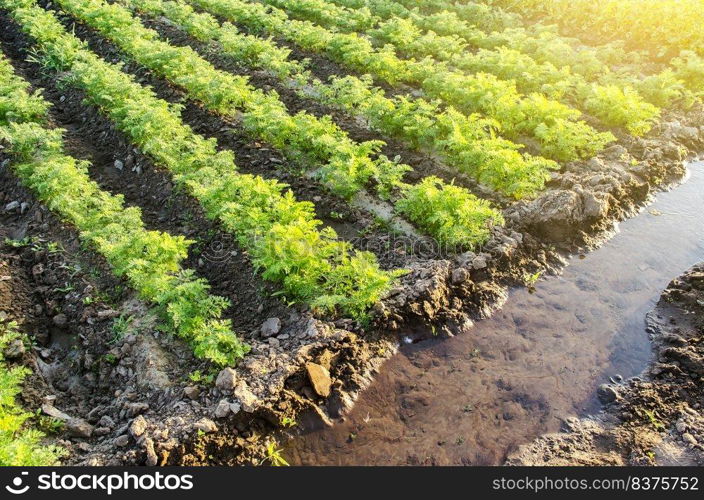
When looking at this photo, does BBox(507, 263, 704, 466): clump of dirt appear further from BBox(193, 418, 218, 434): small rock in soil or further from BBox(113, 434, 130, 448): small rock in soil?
BBox(113, 434, 130, 448): small rock in soil

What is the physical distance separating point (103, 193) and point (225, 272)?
295 centimetres

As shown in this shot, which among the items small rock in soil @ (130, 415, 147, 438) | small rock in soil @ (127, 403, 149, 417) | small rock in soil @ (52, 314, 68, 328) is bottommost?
small rock in soil @ (52, 314, 68, 328)

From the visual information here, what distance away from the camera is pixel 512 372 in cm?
813

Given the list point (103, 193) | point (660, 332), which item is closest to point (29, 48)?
point (103, 193)

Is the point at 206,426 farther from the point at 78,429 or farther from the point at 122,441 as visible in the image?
the point at 78,429

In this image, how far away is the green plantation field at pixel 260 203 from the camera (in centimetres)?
735

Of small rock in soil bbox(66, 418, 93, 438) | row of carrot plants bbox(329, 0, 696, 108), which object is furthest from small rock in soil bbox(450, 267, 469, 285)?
row of carrot plants bbox(329, 0, 696, 108)

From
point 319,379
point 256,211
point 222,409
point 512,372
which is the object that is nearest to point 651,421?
point 512,372

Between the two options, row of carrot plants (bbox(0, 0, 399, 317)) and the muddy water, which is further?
row of carrot plants (bbox(0, 0, 399, 317))

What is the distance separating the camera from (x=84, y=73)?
43.5 ft

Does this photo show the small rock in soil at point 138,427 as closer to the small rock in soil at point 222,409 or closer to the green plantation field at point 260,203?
the green plantation field at point 260,203

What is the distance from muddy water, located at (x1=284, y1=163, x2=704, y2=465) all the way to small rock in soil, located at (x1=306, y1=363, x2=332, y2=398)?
19.1 inches

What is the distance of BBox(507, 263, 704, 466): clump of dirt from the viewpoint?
23.1 feet

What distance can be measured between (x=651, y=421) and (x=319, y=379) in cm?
470
